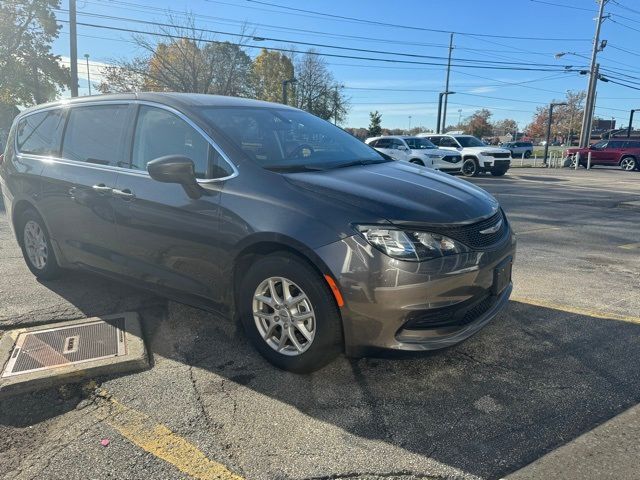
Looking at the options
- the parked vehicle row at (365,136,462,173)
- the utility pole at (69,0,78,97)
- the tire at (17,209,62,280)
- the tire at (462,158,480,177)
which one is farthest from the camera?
the tire at (462,158,480,177)

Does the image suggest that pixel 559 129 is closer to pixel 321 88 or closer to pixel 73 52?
pixel 321 88

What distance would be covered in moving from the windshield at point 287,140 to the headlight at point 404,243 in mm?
863

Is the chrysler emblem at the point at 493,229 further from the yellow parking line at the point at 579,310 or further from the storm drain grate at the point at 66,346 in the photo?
the storm drain grate at the point at 66,346

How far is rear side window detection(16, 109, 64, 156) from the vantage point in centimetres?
452

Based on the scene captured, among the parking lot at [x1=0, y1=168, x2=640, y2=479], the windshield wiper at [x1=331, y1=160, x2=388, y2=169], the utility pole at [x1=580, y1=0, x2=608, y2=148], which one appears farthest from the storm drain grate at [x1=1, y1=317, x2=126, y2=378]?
the utility pole at [x1=580, y1=0, x2=608, y2=148]

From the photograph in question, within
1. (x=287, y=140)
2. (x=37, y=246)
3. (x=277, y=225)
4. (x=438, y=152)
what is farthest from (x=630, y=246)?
(x=438, y=152)

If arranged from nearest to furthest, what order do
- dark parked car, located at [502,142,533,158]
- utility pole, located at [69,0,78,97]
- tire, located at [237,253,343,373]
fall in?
tire, located at [237,253,343,373]
utility pole, located at [69,0,78,97]
dark parked car, located at [502,142,533,158]

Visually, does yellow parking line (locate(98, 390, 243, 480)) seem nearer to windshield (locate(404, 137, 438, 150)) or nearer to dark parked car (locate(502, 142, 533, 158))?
windshield (locate(404, 137, 438, 150))

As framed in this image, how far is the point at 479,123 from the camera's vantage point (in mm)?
93438

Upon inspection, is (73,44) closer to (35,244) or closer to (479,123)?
(35,244)

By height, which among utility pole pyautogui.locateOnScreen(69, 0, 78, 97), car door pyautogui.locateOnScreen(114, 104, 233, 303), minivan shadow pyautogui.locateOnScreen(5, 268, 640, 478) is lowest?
minivan shadow pyautogui.locateOnScreen(5, 268, 640, 478)

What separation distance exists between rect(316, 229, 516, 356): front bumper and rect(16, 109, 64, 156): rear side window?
326 centimetres

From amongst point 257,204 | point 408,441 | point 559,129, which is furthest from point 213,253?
point 559,129

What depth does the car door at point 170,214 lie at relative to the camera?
127 inches
